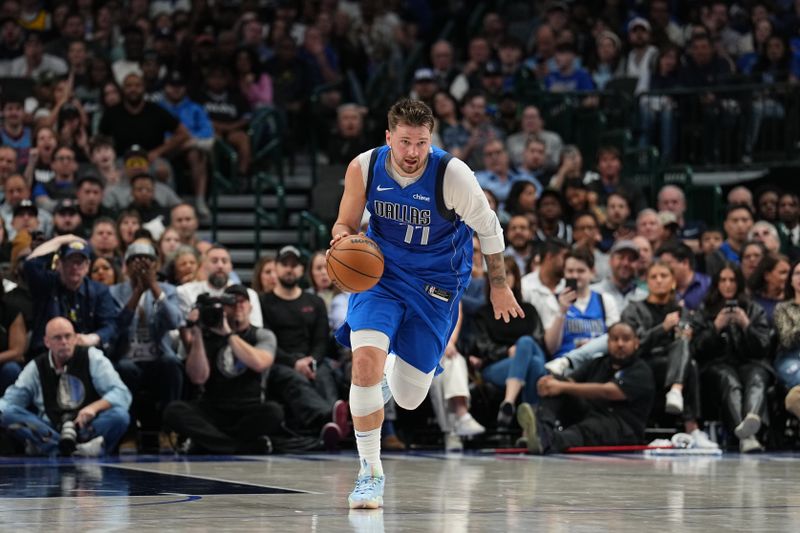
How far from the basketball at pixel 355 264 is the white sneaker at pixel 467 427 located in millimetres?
5208

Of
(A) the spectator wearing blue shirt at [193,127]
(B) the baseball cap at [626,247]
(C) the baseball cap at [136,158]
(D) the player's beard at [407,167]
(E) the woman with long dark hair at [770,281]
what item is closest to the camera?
(D) the player's beard at [407,167]

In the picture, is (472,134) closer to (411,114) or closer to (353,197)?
(353,197)

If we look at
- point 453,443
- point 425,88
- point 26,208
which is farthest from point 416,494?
point 425,88

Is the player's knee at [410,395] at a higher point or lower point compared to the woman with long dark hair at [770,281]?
lower

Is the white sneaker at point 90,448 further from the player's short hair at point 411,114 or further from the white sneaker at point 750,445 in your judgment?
the white sneaker at point 750,445

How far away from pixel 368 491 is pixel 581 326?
593 centimetres

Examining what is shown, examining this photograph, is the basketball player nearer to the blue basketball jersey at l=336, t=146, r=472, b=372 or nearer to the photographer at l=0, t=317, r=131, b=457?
the blue basketball jersey at l=336, t=146, r=472, b=372

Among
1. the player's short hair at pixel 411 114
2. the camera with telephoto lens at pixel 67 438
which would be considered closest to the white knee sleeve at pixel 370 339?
the player's short hair at pixel 411 114

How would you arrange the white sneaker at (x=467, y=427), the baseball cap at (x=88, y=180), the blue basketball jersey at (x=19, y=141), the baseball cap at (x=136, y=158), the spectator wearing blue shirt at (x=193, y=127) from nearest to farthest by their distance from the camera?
the white sneaker at (x=467, y=427) → the baseball cap at (x=88, y=180) → the baseball cap at (x=136, y=158) → the blue basketball jersey at (x=19, y=141) → the spectator wearing blue shirt at (x=193, y=127)

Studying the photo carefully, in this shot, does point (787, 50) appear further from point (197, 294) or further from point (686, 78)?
point (197, 294)

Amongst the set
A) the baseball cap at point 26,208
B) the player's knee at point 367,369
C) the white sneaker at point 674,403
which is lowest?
the white sneaker at point 674,403

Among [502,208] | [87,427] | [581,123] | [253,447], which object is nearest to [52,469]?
[87,427]

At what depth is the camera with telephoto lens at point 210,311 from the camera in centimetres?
1262

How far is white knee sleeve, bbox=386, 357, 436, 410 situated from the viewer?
27.9 feet
